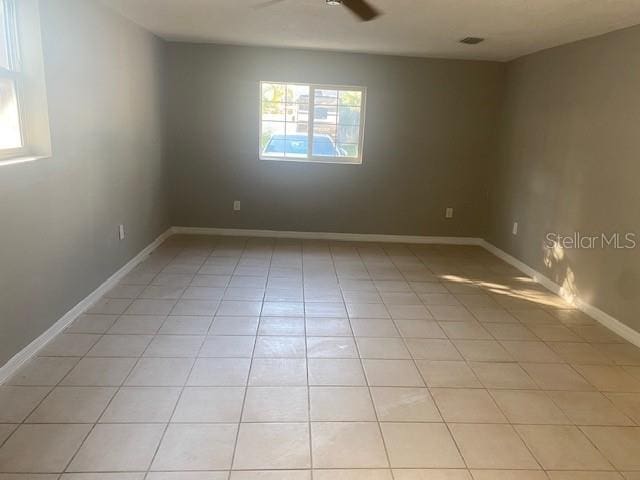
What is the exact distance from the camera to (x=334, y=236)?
5551 millimetres

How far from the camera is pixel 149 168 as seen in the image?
464 cm

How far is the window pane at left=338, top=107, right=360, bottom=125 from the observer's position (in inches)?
210

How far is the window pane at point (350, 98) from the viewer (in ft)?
17.4

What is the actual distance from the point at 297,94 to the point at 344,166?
3.13ft

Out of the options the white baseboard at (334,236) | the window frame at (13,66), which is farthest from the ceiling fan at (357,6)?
the white baseboard at (334,236)

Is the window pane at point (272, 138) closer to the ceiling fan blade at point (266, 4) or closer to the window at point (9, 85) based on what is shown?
the ceiling fan blade at point (266, 4)

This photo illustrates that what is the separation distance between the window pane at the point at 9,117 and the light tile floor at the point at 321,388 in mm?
1152

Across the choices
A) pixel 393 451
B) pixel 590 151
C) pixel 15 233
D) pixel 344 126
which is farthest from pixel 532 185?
pixel 15 233

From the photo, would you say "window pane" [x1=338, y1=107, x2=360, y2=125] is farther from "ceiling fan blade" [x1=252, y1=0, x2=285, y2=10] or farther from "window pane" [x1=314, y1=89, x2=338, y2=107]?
"ceiling fan blade" [x1=252, y1=0, x2=285, y2=10]

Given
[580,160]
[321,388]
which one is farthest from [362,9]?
[321,388]

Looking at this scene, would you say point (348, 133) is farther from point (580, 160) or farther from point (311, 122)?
point (580, 160)

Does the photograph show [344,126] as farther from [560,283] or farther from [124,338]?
[124,338]

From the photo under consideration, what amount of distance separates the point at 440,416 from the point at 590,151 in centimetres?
255

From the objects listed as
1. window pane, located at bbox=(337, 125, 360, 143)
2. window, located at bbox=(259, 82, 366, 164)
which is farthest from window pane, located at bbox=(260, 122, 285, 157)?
window pane, located at bbox=(337, 125, 360, 143)
